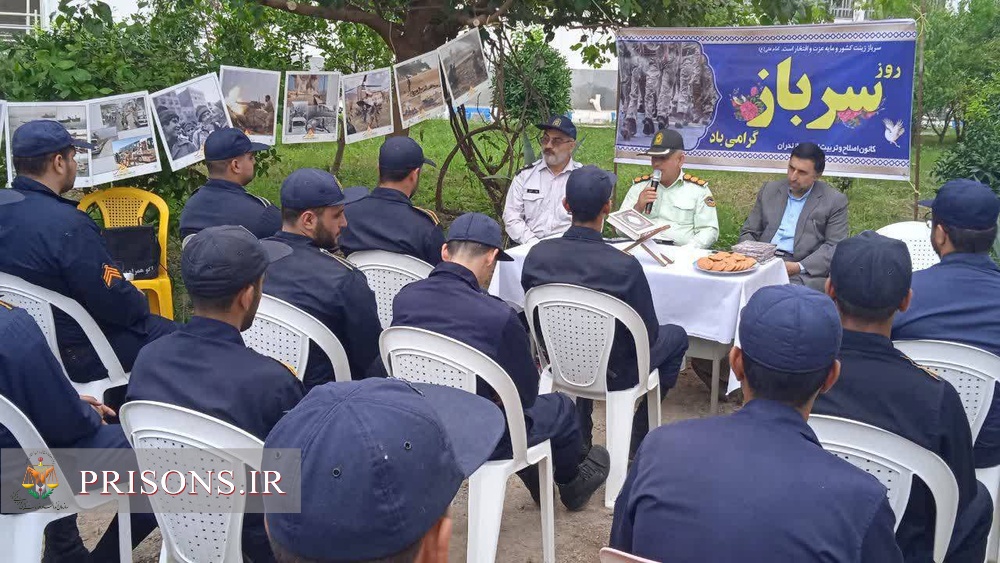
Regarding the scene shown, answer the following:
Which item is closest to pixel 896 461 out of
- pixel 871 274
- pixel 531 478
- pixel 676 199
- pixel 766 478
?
pixel 871 274

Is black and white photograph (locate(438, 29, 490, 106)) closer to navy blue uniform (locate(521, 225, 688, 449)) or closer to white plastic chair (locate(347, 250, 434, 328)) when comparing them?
white plastic chair (locate(347, 250, 434, 328))

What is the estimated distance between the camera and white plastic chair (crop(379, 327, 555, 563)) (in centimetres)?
306

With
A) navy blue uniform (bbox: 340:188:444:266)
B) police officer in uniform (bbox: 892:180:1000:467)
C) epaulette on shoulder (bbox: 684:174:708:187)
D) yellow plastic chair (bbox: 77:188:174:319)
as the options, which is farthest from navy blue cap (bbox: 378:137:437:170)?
police officer in uniform (bbox: 892:180:1000:467)

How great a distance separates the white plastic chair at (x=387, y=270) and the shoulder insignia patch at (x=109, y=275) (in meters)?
1.16

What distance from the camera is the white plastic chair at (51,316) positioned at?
3.69 metres

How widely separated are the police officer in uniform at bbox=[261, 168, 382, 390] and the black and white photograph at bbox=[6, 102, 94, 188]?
272 cm

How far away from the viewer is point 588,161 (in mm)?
13250

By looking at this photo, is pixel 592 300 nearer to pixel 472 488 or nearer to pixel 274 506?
pixel 472 488

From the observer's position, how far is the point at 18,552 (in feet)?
8.71

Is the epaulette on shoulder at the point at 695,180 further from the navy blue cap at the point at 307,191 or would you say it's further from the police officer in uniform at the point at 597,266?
the navy blue cap at the point at 307,191

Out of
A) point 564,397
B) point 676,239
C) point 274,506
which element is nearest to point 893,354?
point 564,397

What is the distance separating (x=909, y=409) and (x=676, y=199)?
3.43 metres

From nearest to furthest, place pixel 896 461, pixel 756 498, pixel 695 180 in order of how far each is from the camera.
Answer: pixel 756 498 → pixel 896 461 → pixel 695 180

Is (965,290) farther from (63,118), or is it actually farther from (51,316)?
(63,118)
